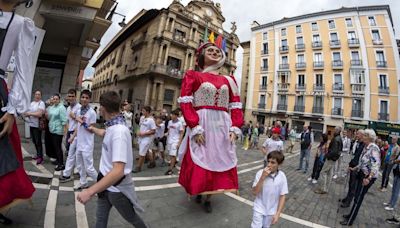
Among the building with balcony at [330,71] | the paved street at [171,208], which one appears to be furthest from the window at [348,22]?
the paved street at [171,208]

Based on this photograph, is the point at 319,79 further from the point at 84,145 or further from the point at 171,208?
the point at 84,145

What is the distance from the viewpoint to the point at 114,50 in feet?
124

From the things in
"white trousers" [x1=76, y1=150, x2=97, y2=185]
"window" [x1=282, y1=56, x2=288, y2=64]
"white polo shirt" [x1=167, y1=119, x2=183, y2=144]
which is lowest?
"white trousers" [x1=76, y1=150, x2=97, y2=185]

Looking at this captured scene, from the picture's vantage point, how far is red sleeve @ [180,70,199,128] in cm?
312

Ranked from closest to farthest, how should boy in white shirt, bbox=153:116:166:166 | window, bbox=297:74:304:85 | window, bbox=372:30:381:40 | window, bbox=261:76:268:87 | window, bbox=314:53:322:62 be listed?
boy in white shirt, bbox=153:116:166:166 < window, bbox=372:30:381:40 < window, bbox=314:53:322:62 < window, bbox=297:74:304:85 < window, bbox=261:76:268:87

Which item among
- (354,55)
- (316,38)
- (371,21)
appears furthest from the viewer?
(316,38)

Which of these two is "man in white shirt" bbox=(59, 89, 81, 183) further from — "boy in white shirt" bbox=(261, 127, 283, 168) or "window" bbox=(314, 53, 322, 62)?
"window" bbox=(314, 53, 322, 62)

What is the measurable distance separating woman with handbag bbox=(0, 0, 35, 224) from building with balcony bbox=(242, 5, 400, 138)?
31919 millimetres

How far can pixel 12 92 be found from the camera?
1690mm

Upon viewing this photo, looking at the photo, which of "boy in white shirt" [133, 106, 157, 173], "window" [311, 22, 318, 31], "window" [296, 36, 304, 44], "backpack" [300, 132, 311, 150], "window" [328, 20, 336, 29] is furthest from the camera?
"window" [296, 36, 304, 44]

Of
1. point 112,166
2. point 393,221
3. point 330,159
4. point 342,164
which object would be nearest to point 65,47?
point 112,166

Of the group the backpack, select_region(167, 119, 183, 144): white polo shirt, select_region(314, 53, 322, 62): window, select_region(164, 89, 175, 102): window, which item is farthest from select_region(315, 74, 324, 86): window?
select_region(167, 119, 183, 144): white polo shirt

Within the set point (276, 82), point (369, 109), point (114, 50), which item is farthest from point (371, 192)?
point (114, 50)

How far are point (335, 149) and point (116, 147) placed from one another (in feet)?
19.9
